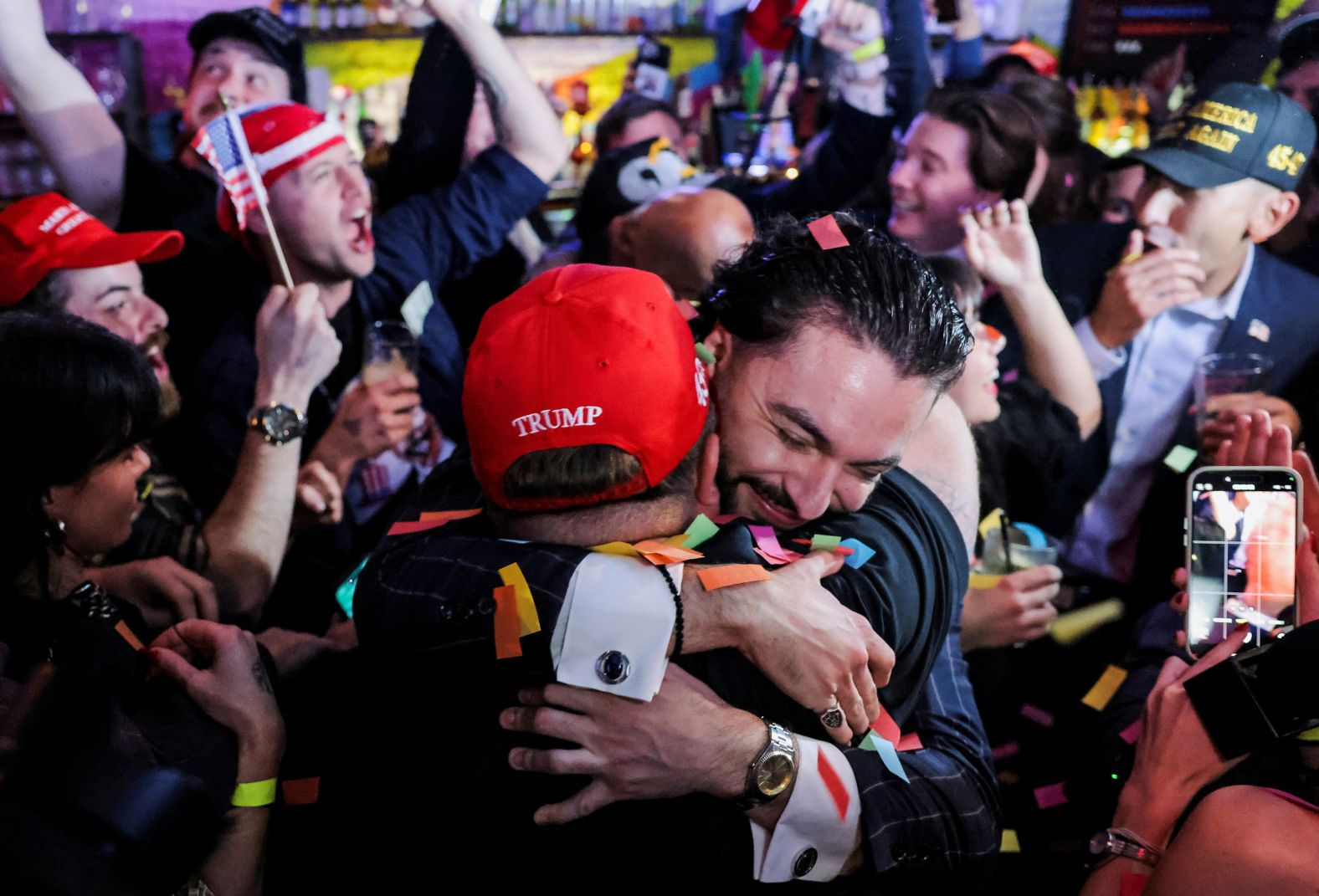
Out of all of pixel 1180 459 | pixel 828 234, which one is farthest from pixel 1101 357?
pixel 828 234

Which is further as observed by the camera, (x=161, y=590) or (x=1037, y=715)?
(x=1037, y=715)

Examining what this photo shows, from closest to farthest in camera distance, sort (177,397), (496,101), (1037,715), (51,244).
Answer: (51,244), (177,397), (1037,715), (496,101)

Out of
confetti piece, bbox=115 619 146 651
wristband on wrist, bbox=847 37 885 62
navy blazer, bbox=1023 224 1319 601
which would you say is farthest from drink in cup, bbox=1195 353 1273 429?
confetti piece, bbox=115 619 146 651

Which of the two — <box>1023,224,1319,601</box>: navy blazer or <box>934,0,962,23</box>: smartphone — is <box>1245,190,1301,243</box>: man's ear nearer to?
<box>1023,224,1319,601</box>: navy blazer

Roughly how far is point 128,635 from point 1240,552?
1698mm

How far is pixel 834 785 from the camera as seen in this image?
3.68ft

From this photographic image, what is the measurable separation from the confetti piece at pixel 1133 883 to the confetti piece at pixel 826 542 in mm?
558

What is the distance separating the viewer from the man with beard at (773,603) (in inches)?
41.4

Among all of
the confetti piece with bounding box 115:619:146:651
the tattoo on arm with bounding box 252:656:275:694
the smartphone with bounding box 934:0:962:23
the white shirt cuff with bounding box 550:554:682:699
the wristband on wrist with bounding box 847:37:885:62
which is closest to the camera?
the white shirt cuff with bounding box 550:554:682:699

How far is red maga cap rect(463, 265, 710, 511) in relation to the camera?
1074mm

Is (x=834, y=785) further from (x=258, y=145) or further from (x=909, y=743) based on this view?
(x=258, y=145)

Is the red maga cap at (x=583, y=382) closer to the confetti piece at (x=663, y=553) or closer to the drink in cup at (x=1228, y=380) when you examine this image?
the confetti piece at (x=663, y=553)

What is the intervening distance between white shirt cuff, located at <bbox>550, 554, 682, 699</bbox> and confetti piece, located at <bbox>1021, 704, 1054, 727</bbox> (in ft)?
5.01

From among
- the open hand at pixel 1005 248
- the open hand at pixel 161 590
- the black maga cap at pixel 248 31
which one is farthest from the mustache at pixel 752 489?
the black maga cap at pixel 248 31
